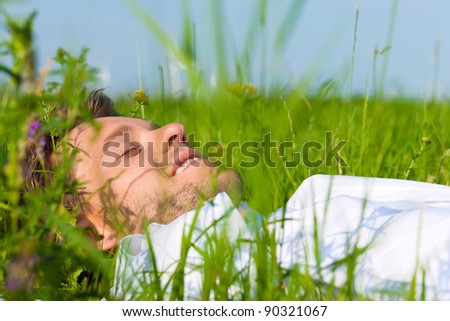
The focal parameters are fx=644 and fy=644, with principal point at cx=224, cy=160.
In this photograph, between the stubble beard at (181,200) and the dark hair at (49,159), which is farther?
the dark hair at (49,159)

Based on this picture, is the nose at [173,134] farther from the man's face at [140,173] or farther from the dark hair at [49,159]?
A: the dark hair at [49,159]

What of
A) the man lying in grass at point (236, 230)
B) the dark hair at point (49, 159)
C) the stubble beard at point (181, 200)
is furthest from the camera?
the dark hair at point (49, 159)

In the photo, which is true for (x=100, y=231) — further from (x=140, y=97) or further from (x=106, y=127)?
(x=140, y=97)

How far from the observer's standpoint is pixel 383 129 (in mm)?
3734

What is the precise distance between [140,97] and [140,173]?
28cm

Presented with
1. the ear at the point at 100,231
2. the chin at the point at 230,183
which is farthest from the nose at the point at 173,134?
the ear at the point at 100,231

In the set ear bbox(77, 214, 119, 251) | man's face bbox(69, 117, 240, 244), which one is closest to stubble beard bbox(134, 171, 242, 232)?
man's face bbox(69, 117, 240, 244)

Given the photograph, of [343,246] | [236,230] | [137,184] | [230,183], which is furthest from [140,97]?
[343,246]

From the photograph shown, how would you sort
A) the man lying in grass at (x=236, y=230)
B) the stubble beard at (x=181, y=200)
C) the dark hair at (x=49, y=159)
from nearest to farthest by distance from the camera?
1. the man lying in grass at (x=236, y=230)
2. the stubble beard at (x=181, y=200)
3. the dark hair at (x=49, y=159)

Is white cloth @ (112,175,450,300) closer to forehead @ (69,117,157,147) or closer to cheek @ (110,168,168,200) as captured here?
cheek @ (110,168,168,200)

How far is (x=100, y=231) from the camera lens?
239 centimetres

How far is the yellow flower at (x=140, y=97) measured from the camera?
233 centimetres
